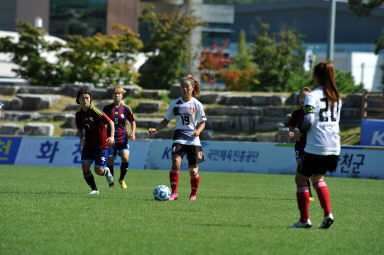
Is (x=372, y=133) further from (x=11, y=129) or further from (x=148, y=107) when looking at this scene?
(x=11, y=129)

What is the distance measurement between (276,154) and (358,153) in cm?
296

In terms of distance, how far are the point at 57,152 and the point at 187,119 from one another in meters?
15.0

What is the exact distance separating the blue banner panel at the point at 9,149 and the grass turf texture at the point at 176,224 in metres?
12.5

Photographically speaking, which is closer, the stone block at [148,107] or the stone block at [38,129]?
the stone block at [38,129]

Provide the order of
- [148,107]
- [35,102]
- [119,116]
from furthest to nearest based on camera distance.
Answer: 1. [35,102]
2. [148,107]
3. [119,116]

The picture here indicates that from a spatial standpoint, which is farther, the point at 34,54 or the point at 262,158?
the point at 34,54

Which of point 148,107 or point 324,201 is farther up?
point 324,201

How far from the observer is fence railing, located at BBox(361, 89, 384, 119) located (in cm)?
3130

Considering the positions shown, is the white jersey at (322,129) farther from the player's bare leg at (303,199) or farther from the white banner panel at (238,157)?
the white banner panel at (238,157)

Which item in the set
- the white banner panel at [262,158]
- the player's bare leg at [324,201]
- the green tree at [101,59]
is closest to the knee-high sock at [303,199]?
the player's bare leg at [324,201]

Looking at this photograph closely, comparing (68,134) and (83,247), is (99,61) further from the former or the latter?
(83,247)

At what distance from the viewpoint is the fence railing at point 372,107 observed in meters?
31.3

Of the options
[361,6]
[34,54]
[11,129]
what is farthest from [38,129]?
[361,6]

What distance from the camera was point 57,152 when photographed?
2588 centimetres
